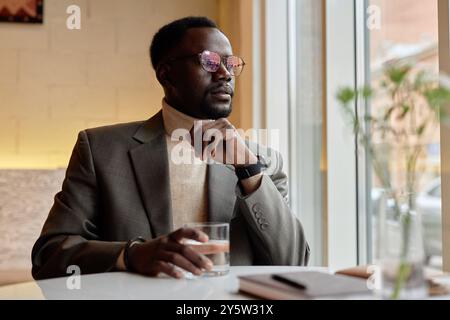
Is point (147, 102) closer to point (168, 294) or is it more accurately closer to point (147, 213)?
point (147, 213)

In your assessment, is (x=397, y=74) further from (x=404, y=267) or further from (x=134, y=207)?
(x=134, y=207)

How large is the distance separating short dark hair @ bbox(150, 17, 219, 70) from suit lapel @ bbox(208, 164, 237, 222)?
45 cm

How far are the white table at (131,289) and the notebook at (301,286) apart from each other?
0.03m

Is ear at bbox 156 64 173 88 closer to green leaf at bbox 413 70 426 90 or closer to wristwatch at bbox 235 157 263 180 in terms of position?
wristwatch at bbox 235 157 263 180

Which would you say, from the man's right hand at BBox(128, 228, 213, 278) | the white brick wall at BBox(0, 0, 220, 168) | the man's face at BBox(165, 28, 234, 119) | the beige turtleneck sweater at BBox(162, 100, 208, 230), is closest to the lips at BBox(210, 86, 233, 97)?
the man's face at BBox(165, 28, 234, 119)

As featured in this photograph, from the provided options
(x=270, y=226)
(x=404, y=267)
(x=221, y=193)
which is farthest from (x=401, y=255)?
(x=221, y=193)

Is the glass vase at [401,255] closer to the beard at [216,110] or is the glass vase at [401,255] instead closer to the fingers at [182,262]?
the fingers at [182,262]

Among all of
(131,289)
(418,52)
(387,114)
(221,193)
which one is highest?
(418,52)

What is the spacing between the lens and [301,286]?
2.93 feet

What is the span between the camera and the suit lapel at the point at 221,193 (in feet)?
5.32

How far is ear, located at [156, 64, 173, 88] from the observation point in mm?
1877

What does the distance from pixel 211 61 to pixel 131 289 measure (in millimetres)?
854

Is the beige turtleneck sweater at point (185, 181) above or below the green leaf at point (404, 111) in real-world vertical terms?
below

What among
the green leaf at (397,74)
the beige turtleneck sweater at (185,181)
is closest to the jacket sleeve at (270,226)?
the beige turtleneck sweater at (185,181)
